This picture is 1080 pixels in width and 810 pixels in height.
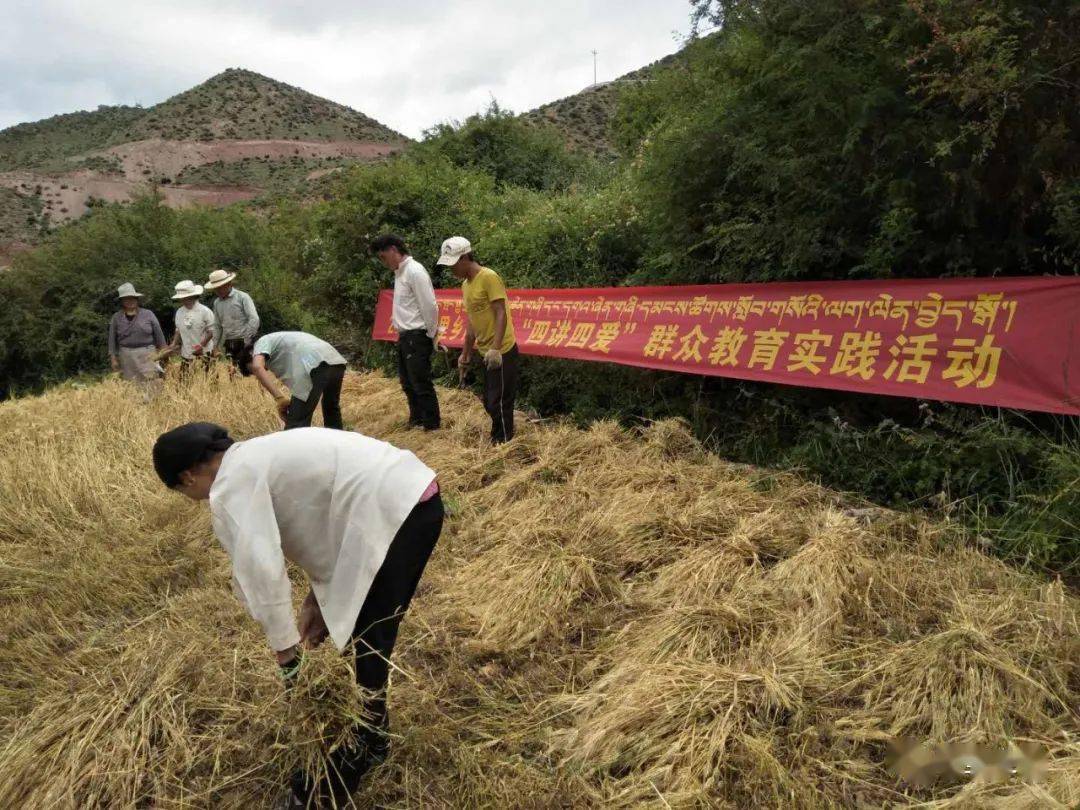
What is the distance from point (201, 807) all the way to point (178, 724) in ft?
0.94

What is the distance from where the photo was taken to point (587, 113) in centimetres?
3027

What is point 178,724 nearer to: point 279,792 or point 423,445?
point 279,792

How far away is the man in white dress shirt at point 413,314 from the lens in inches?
199

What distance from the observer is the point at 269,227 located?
61.4ft

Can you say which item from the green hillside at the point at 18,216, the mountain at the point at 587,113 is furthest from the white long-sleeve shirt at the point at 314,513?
the green hillside at the point at 18,216

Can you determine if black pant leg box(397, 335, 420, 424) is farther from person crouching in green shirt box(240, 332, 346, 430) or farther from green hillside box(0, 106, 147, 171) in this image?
green hillside box(0, 106, 147, 171)

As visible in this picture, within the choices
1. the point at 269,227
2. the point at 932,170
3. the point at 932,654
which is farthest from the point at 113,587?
the point at 269,227

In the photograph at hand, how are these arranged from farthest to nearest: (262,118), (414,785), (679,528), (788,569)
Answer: (262,118) → (679,528) → (788,569) → (414,785)

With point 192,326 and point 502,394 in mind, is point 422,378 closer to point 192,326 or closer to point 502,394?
point 502,394

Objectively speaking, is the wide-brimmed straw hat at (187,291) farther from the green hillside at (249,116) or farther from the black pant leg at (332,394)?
the green hillside at (249,116)

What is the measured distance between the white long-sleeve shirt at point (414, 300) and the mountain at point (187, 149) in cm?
3060

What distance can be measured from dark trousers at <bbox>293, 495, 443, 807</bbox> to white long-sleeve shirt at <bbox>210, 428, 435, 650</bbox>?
2.1 inches

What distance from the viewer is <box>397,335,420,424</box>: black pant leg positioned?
5414 millimetres

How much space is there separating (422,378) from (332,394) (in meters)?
0.85
